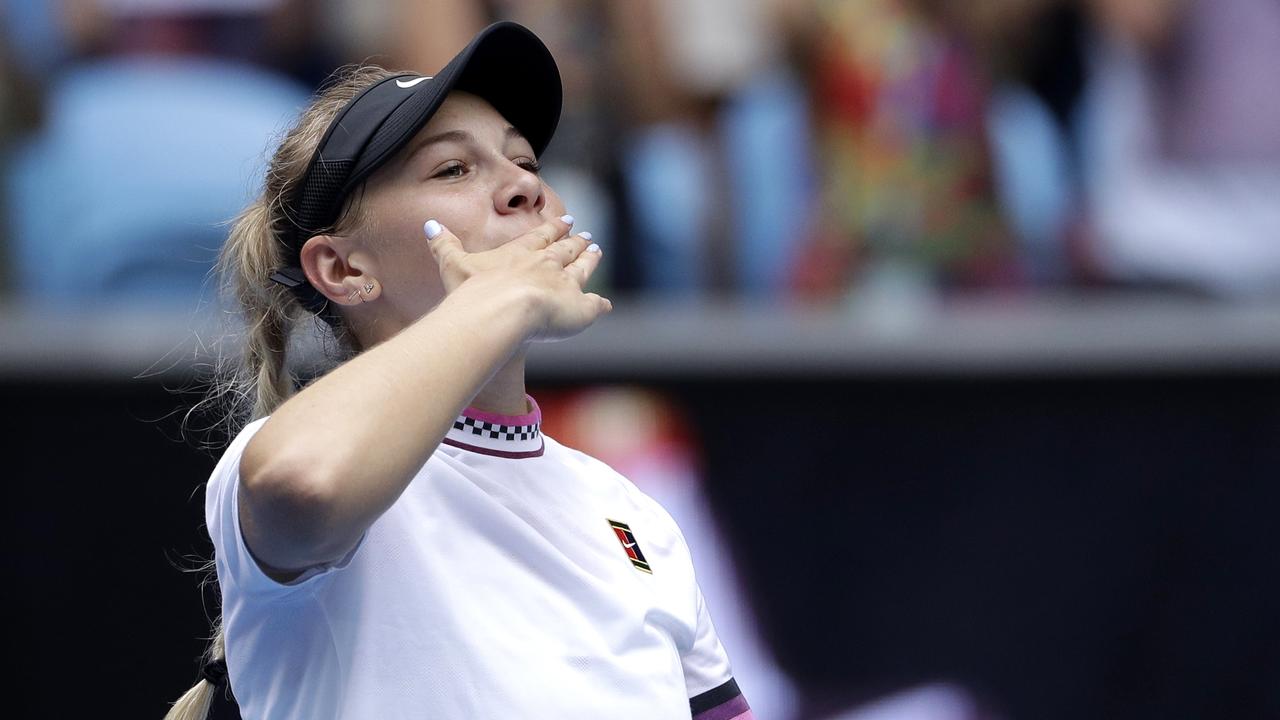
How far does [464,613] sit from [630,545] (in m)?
0.34

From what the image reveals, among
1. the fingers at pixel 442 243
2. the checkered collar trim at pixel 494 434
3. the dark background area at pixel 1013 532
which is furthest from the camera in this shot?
the dark background area at pixel 1013 532

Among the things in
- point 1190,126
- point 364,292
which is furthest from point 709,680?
point 1190,126

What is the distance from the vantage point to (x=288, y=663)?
5.91 feet

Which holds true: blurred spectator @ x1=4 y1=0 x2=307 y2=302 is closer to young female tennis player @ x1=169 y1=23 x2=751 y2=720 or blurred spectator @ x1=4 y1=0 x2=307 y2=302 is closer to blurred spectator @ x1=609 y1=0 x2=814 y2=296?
blurred spectator @ x1=609 y1=0 x2=814 y2=296

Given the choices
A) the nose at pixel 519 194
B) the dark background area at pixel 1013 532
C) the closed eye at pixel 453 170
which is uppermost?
the closed eye at pixel 453 170

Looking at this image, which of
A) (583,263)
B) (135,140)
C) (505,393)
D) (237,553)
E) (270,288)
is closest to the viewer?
(237,553)

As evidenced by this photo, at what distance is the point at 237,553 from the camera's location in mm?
1717

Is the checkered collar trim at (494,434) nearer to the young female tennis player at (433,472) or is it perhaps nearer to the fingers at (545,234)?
the young female tennis player at (433,472)

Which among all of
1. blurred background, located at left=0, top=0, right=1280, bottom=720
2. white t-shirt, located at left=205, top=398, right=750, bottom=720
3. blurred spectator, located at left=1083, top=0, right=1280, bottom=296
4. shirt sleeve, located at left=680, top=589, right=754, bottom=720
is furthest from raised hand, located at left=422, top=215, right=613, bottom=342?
blurred spectator, located at left=1083, top=0, right=1280, bottom=296

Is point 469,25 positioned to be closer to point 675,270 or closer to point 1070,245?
point 675,270

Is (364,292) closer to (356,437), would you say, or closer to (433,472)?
(433,472)

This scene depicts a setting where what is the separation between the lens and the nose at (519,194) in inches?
78.8

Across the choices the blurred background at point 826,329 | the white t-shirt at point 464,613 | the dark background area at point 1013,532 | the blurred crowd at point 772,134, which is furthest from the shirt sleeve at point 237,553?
the blurred crowd at point 772,134

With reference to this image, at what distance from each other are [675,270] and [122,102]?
1941 mm
